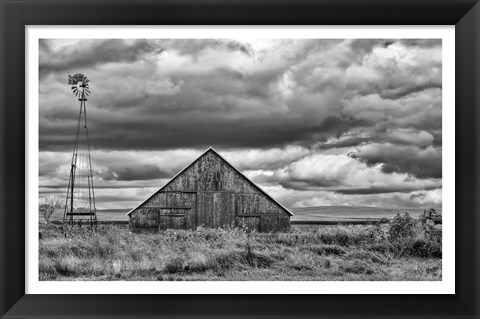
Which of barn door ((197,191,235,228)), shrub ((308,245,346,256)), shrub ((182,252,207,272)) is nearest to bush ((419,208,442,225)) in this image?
shrub ((308,245,346,256))

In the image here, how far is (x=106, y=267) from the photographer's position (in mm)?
5785

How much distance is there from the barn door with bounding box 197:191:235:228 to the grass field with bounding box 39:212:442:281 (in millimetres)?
2130

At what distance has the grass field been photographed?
229 inches

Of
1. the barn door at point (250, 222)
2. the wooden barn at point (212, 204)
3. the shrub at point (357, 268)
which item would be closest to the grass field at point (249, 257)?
the shrub at point (357, 268)

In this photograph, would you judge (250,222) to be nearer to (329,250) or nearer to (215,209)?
(215,209)

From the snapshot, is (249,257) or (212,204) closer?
(249,257)

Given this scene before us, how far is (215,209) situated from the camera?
11.1 metres

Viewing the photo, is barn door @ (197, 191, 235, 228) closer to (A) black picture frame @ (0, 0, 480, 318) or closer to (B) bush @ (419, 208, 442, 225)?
(B) bush @ (419, 208, 442, 225)

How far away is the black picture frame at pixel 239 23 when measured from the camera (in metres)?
4.42

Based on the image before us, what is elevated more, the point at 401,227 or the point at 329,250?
the point at 401,227

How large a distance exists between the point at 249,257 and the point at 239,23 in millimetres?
3589

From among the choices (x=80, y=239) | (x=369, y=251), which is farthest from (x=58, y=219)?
(x=369, y=251)

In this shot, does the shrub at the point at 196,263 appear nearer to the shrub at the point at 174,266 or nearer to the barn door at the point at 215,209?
the shrub at the point at 174,266

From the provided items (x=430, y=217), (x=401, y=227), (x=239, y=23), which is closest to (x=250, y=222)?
(x=401, y=227)
